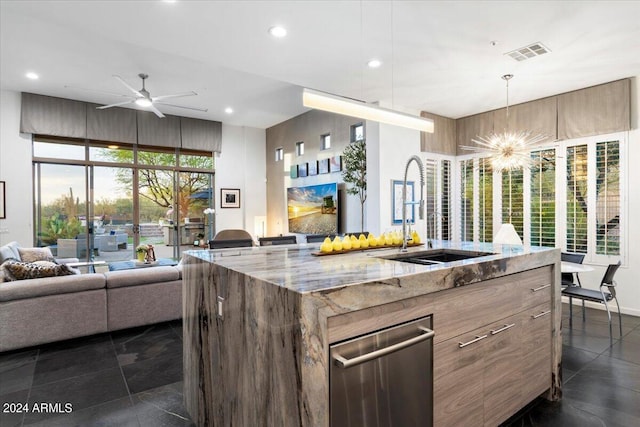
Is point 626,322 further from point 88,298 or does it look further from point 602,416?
point 88,298

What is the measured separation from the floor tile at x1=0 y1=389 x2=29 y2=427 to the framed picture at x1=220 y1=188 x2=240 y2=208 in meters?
5.75

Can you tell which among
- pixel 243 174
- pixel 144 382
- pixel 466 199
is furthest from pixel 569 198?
pixel 243 174

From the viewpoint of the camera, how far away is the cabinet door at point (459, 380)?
1655mm

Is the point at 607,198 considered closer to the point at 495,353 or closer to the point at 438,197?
the point at 438,197

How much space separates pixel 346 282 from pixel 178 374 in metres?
2.28

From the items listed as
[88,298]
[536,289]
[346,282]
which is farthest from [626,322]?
[88,298]

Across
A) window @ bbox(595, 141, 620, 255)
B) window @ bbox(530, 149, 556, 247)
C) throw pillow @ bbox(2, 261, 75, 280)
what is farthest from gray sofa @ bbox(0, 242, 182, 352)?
window @ bbox(595, 141, 620, 255)

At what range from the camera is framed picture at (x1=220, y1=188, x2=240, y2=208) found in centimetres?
813

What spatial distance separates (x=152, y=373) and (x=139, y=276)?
1.26m

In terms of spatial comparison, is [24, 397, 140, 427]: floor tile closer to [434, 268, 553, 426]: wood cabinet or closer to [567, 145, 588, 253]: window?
[434, 268, 553, 426]: wood cabinet

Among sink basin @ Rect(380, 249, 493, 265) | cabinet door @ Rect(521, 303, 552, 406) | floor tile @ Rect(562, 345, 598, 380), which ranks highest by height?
sink basin @ Rect(380, 249, 493, 265)

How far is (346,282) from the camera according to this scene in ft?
4.48

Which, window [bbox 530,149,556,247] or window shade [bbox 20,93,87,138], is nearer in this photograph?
window [bbox 530,149,556,247]

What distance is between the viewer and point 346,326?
50.8 inches
